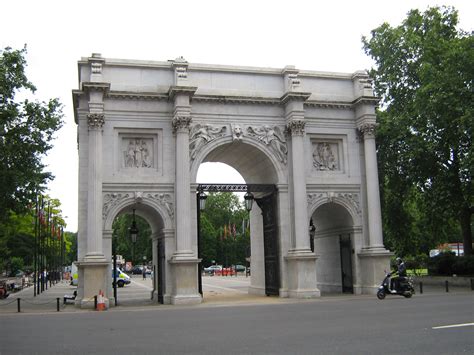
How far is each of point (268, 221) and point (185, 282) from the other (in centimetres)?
644

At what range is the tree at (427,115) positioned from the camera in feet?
101

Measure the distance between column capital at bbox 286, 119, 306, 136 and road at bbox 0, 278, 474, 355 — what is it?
11236 millimetres

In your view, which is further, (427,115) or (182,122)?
(427,115)

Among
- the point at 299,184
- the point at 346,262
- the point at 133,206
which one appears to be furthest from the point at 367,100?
the point at 133,206

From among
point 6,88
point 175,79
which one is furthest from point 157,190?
point 6,88

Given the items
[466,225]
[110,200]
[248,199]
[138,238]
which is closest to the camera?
[110,200]

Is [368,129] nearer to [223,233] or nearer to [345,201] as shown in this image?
[345,201]

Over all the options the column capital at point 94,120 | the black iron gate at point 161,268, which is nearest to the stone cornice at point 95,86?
the column capital at point 94,120

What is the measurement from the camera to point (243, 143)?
92.8 ft

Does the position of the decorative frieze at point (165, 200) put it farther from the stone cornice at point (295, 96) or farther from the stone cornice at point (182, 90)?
the stone cornice at point (295, 96)

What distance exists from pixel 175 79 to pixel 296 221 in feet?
29.1

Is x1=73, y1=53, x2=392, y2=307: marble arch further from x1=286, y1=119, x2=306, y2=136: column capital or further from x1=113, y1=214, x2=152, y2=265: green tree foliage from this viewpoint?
x1=113, y1=214, x2=152, y2=265: green tree foliage

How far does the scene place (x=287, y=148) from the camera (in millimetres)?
28750

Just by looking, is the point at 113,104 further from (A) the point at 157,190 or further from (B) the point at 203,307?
(B) the point at 203,307
